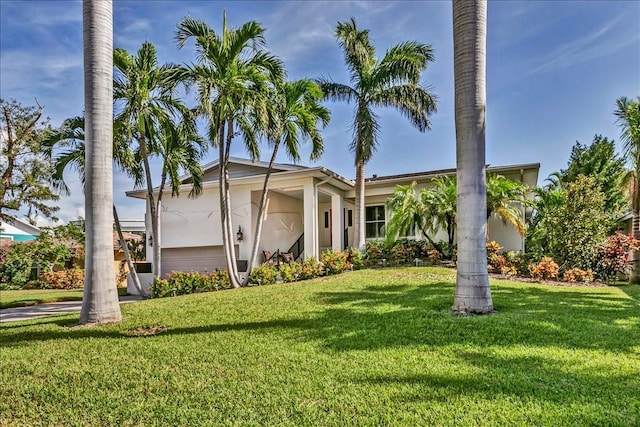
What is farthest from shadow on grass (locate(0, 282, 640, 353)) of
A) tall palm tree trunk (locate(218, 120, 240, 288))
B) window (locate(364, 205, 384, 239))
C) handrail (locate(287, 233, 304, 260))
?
handrail (locate(287, 233, 304, 260))

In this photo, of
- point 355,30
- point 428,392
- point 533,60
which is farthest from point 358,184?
point 428,392

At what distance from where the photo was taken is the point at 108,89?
24.2 ft

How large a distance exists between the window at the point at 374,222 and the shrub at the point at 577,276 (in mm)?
8116

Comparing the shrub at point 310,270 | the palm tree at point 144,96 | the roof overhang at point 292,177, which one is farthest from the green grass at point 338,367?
the roof overhang at point 292,177

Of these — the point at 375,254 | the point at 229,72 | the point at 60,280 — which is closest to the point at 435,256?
the point at 375,254

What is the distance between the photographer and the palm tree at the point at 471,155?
6.18m

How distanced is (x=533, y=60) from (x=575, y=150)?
17.2 m

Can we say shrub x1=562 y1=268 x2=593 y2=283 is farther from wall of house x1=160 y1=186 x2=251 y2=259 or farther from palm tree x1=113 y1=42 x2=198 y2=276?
palm tree x1=113 y1=42 x2=198 y2=276

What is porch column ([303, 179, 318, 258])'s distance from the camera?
49.1ft

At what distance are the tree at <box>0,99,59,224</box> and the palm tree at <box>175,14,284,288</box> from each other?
12.2m

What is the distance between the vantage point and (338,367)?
4.30 m

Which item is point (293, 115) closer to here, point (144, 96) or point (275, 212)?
point (144, 96)

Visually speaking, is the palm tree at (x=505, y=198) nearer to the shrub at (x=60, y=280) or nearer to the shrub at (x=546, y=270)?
the shrub at (x=546, y=270)

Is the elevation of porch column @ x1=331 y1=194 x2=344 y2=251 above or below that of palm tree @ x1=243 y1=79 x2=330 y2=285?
below
